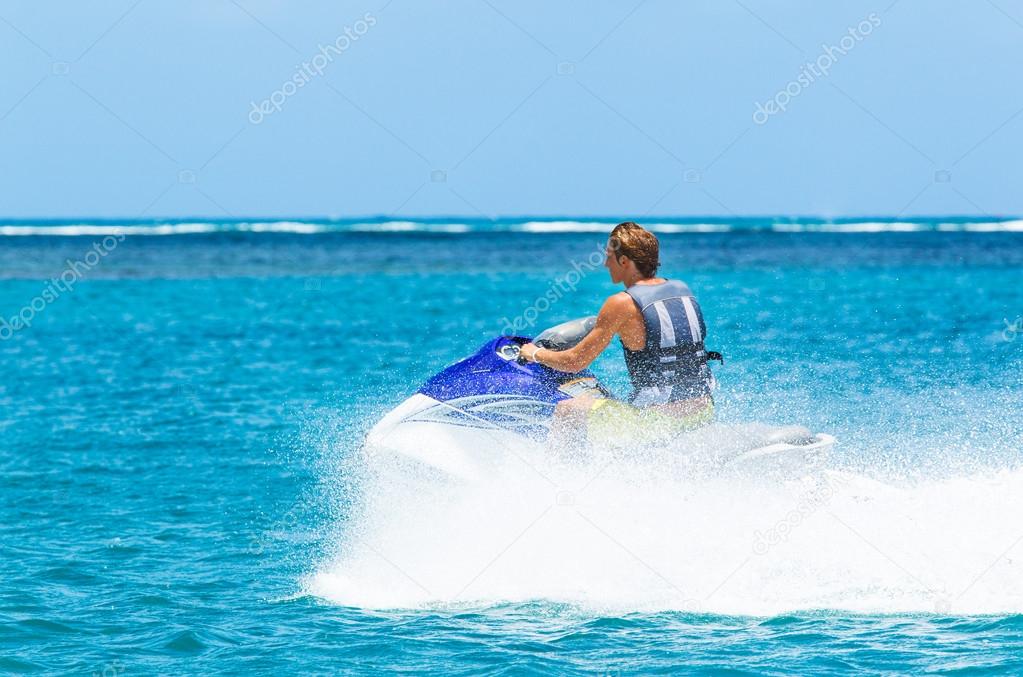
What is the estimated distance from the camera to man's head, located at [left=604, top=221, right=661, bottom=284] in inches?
239

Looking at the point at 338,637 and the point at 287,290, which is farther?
the point at 287,290

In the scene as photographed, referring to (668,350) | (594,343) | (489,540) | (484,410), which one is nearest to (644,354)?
(668,350)

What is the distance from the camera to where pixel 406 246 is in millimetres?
70375

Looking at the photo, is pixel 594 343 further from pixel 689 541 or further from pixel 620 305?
pixel 689 541

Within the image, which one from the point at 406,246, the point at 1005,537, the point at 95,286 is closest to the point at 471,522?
the point at 1005,537

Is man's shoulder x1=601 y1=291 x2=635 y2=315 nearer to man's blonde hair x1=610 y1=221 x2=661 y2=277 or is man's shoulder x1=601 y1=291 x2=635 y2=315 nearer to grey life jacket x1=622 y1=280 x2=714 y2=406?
grey life jacket x1=622 y1=280 x2=714 y2=406

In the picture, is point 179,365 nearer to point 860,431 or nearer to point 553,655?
point 860,431

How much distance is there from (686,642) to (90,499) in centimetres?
581

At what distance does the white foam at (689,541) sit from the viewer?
6.28 metres

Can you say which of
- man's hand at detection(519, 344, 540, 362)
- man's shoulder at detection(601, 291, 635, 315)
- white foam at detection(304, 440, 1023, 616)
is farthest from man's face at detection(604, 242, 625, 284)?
white foam at detection(304, 440, 1023, 616)

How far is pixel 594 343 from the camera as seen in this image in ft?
20.2

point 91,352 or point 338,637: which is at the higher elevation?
point 91,352

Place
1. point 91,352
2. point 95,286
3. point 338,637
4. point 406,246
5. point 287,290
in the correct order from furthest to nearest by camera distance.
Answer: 1. point 406,246
2. point 95,286
3. point 287,290
4. point 91,352
5. point 338,637

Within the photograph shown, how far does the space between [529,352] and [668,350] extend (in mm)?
761
